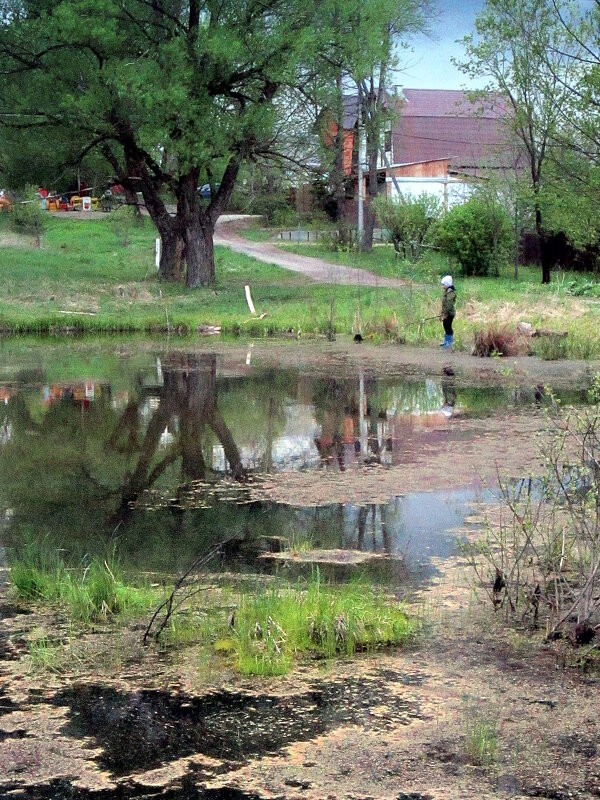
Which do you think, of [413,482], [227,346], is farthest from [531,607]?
[227,346]

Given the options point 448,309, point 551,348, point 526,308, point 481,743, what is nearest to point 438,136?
point 526,308

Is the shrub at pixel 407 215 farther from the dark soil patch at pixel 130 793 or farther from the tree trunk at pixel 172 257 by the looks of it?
the dark soil patch at pixel 130 793

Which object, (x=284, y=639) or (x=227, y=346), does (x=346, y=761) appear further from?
(x=227, y=346)

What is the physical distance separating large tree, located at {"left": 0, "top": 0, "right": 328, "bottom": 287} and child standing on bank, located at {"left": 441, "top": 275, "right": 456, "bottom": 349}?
8924mm

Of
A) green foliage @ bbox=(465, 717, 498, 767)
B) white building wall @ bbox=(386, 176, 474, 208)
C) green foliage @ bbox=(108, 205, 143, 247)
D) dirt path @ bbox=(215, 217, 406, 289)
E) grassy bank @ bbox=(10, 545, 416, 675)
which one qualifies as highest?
white building wall @ bbox=(386, 176, 474, 208)

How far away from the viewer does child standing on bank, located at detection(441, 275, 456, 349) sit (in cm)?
2252

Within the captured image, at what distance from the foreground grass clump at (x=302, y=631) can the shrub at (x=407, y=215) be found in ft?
108

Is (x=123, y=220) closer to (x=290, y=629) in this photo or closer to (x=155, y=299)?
(x=155, y=299)

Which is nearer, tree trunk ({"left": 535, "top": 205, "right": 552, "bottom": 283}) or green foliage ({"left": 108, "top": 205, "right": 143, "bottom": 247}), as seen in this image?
tree trunk ({"left": 535, "top": 205, "right": 552, "bottom": 283})

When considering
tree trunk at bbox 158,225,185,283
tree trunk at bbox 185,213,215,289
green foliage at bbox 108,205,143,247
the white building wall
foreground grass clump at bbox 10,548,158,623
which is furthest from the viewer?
the white building wall

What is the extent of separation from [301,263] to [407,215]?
4.49 metres

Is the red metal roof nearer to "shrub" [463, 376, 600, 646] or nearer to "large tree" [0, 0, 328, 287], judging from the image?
"large tree" [0, 0, 328, 287]

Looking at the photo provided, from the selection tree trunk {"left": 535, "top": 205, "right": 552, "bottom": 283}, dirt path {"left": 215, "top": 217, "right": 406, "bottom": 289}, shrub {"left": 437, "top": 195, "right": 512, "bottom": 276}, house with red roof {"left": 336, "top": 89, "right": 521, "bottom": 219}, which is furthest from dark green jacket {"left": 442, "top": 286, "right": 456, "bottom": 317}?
house with red roof {"left": 336, "top": 89, "right": 521, "bottom": 219}

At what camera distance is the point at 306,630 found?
6.62 metres
